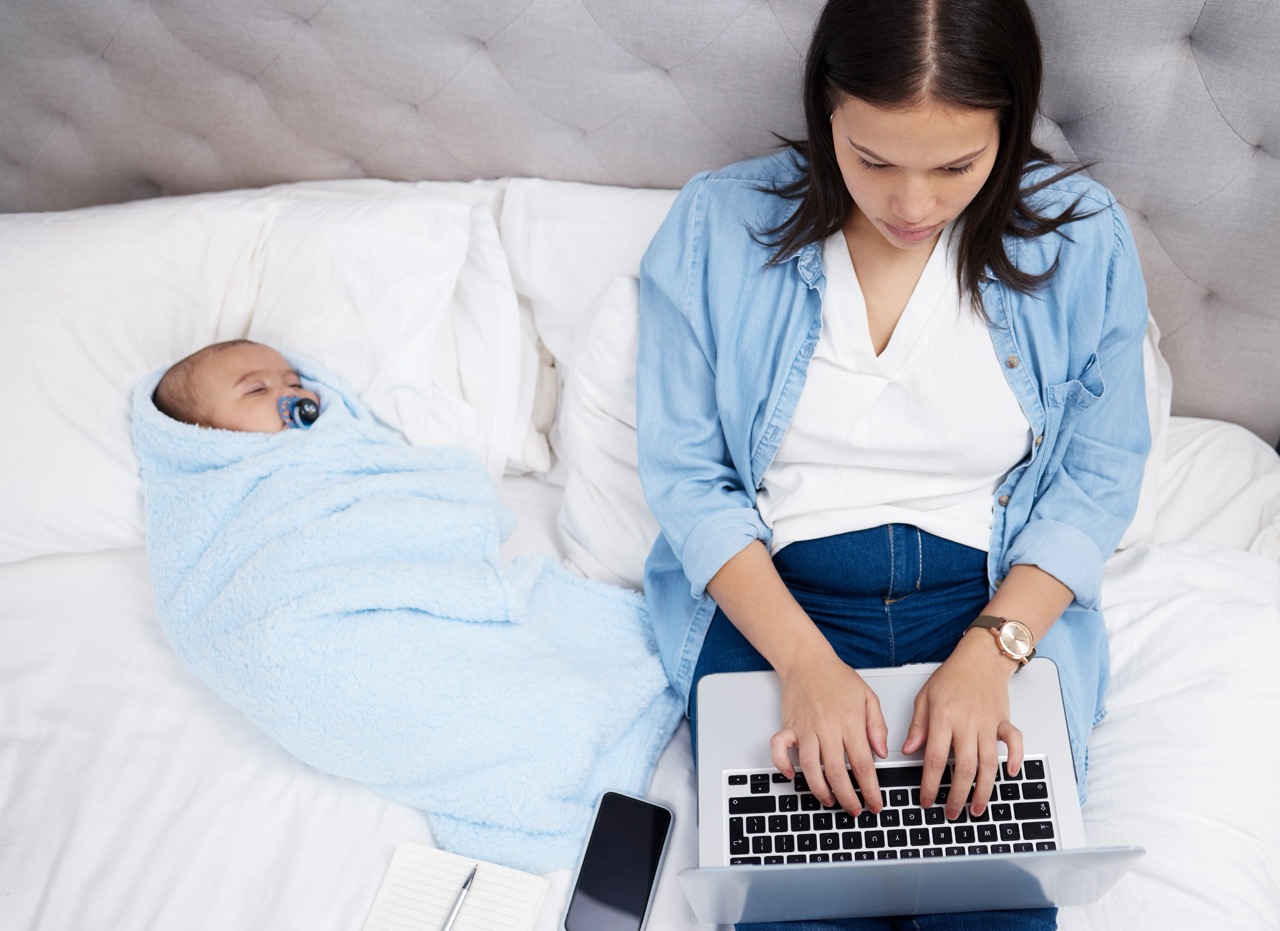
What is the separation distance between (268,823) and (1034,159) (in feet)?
3.68

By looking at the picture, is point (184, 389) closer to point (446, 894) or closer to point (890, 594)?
point (446, 894)

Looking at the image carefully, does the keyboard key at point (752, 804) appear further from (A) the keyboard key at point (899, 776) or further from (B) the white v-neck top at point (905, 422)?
(B) the white v-neck top at point (905, 422)

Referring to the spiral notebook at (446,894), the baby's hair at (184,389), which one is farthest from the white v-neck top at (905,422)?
the baby's hair at (184,389)

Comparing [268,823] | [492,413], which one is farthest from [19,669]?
[492,413]

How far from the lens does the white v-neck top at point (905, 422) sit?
1.06 m

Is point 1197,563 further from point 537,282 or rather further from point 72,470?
point 72,470

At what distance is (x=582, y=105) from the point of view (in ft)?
4.52

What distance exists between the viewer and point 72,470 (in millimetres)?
1340

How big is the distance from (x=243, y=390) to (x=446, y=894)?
689 millimetres

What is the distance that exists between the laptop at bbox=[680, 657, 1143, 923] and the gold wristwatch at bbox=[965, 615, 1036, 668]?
25mm

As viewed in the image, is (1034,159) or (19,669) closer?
(1034,159)

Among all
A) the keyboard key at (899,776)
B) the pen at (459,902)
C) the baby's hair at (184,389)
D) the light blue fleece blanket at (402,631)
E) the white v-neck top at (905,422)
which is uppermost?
the baby's hair at (184,389)

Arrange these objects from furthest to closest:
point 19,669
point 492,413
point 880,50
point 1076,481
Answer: point 492,413, point 19,669, point 1076,481, point 880,50

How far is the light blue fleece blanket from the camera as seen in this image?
3.71 ft
